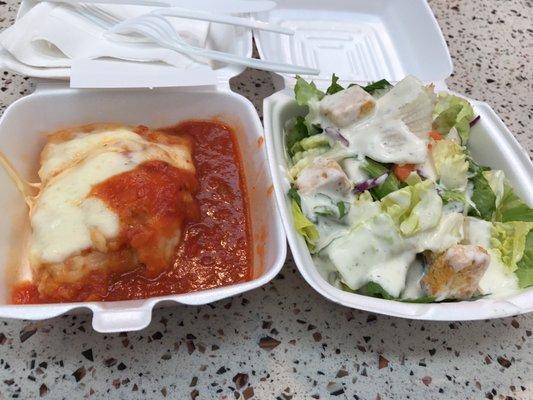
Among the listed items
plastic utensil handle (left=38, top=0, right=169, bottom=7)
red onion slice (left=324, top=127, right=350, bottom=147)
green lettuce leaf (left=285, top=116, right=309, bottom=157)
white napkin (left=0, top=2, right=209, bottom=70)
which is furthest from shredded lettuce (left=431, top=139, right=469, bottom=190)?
plastic utensil handle (left=38, top=0, right=169, bottom=7)

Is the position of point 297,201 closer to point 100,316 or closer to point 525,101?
point 100,316

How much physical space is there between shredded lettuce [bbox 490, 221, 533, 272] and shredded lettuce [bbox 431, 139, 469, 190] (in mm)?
139

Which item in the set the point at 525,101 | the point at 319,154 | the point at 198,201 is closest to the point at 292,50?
the point at 319,154

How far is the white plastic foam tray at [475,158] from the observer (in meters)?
0.98

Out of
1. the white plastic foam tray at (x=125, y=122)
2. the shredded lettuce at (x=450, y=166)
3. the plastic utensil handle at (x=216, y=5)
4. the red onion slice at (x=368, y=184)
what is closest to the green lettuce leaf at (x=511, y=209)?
the shredded lettuce at (x=450, y=166)

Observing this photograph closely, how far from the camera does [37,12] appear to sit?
4.52 ft

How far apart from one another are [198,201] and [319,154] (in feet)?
1.10

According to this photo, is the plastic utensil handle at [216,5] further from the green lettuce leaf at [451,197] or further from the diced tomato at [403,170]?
the green lettuce leaf at [451,197]

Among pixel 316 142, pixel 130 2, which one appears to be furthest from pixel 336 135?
pixel 130 2

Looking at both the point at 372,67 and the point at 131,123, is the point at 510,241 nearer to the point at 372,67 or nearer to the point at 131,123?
the point at 372,67

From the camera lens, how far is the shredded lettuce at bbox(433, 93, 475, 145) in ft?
4.25

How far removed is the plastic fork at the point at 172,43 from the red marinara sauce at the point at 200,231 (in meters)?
0.20

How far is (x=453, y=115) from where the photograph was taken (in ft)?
4.22

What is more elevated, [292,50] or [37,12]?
[37,12]
